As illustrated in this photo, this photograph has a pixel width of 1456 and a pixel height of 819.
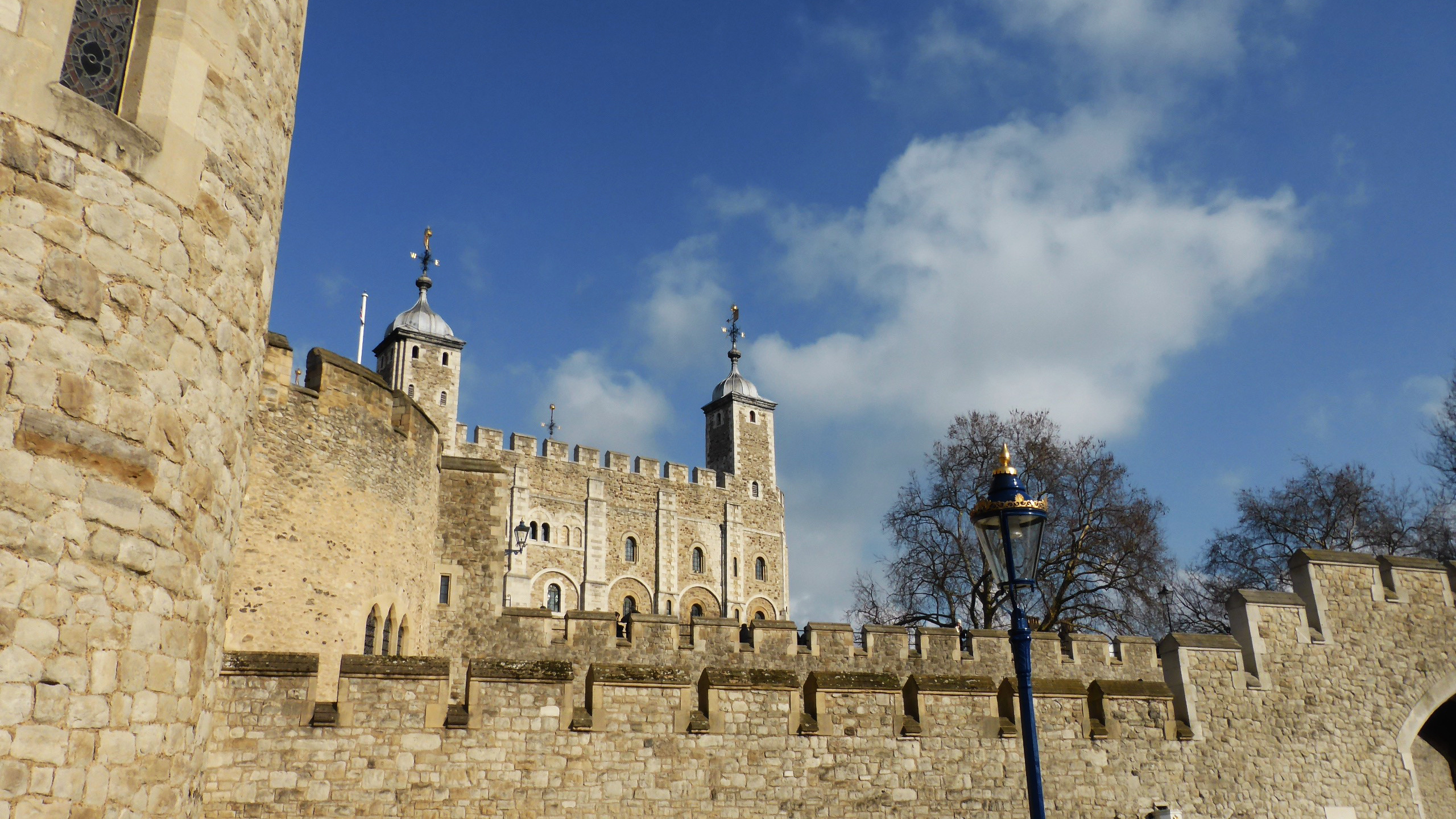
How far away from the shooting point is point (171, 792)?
16.0 feet

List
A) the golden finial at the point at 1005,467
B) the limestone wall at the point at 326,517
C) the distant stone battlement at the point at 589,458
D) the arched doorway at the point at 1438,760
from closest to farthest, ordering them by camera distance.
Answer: the golden finial at the point at 1005,467 < the limestone wall at the point at 326,517 < the arched doorway at the point at 1438,760 < the distant stone battlement at the point at 589,458

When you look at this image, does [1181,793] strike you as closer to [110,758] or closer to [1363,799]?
[1363,799]

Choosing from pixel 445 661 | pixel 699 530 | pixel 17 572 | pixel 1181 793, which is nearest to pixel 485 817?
pixel 445 661

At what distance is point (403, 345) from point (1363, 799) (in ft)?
129

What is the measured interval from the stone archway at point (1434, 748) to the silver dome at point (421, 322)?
39.1 meters

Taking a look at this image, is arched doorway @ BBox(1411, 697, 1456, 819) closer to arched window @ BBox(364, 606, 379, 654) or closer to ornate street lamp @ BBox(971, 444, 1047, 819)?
ornate street lamp @ BBox(971, 444, 1047, 819)

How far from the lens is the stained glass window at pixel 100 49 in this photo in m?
4.60

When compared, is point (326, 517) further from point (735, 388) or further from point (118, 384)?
point (735, 388)

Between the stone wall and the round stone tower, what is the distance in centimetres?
311

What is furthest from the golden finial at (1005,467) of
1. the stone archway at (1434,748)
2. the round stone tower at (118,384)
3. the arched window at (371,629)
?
the stone archway at (1434,748)

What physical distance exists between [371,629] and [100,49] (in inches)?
311

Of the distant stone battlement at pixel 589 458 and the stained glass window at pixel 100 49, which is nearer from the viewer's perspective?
the stained glass window at pixel 100 49

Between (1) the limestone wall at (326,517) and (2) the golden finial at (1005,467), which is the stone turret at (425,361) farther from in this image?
(2) the golden finial at (1005,467)

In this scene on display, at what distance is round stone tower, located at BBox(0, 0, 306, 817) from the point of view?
4031 mm
